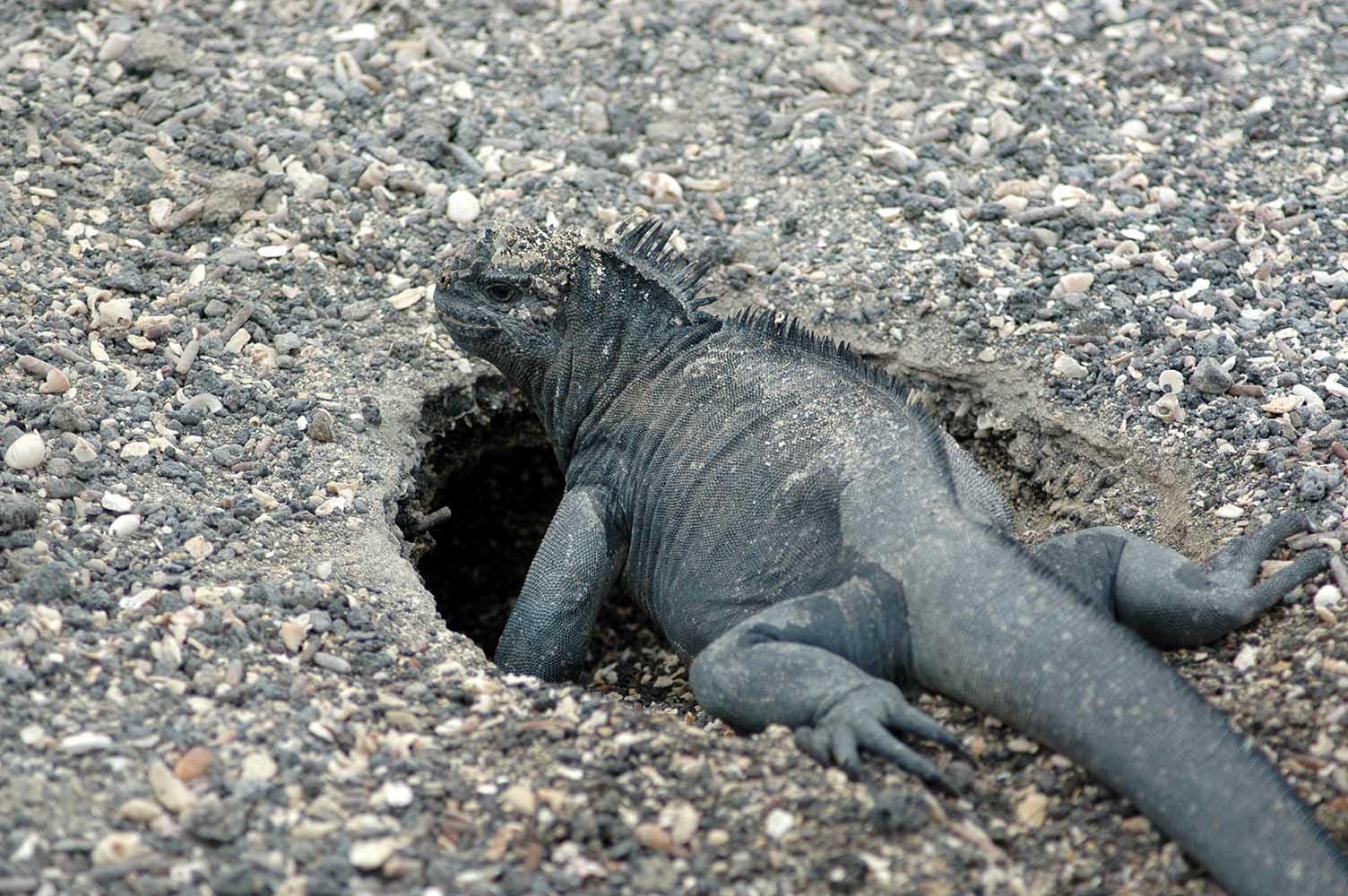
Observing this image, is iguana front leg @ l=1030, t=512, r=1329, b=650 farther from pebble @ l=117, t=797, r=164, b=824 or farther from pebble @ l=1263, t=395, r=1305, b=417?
pebble @ l=117, t=797, r=164, b=824

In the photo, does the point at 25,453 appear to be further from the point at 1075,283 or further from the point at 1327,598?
the point at 1327,598

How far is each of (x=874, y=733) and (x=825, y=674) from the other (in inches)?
11.3

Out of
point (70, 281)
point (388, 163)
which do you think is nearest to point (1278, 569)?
point (388, 163)

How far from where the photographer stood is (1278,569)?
170 inches

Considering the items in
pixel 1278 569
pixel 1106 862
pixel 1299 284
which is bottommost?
pixel 1106 862

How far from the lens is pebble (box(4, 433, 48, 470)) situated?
4648 mm

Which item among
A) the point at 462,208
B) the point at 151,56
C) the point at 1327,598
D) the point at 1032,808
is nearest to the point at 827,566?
the point at 1032,808

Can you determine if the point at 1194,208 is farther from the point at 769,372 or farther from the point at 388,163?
the point at 388,163

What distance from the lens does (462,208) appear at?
6.28m

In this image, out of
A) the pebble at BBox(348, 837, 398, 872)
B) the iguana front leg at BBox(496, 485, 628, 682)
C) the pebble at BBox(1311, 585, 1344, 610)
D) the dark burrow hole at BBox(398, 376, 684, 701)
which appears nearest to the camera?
the pebble at BBox(348, 837, 398, 872)

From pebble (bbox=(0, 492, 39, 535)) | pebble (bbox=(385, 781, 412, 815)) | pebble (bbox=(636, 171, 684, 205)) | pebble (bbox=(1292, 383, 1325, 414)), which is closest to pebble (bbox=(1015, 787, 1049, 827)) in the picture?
pebble (bbox=(385, 781, 412, 815))

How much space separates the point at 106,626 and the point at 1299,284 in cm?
461

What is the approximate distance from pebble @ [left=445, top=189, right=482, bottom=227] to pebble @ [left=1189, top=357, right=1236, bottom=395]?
3136 mm

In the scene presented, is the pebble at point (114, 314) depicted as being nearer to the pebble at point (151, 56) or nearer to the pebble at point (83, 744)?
the pebble at point (151, 56)
